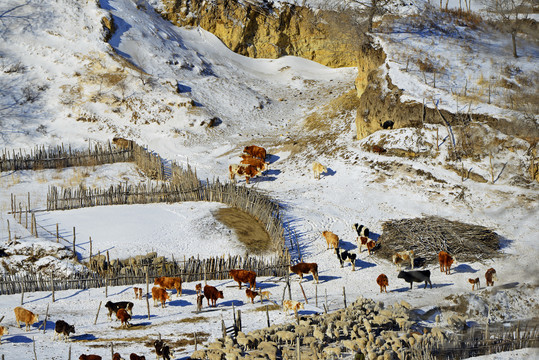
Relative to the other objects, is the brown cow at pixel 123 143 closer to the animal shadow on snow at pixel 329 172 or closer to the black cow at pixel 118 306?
the animal shadow on snow at pixel 329 172

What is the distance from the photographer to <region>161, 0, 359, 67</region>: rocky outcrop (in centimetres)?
4288

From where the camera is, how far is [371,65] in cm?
3250

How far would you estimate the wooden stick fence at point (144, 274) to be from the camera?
20.6 metres

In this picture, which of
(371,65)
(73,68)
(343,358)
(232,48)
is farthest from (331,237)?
(232,48)

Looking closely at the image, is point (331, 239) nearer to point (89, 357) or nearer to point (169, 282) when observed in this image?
point (169, 282)

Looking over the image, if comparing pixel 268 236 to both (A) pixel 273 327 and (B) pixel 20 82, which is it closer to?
(A) pixel 273 327

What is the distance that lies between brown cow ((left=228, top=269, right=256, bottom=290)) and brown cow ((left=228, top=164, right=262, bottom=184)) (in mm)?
9054

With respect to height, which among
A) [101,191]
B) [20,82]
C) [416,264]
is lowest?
[416,264]

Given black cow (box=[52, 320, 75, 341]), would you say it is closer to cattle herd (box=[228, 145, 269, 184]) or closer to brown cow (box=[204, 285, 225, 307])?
brown cow (box=[204, 285, 225, 307])

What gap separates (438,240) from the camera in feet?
72.2

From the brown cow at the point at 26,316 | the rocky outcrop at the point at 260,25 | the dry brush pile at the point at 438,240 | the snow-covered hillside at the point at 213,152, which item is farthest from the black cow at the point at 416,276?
the rocky outcrop at the point at 260,25

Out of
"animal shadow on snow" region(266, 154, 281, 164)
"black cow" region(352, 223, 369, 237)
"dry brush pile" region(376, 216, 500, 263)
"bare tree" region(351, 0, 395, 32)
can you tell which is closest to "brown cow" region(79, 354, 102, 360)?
"dry brush pile" region(376, 216, 500, 263)

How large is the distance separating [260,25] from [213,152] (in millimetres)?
13871

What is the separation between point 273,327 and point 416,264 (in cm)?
700
